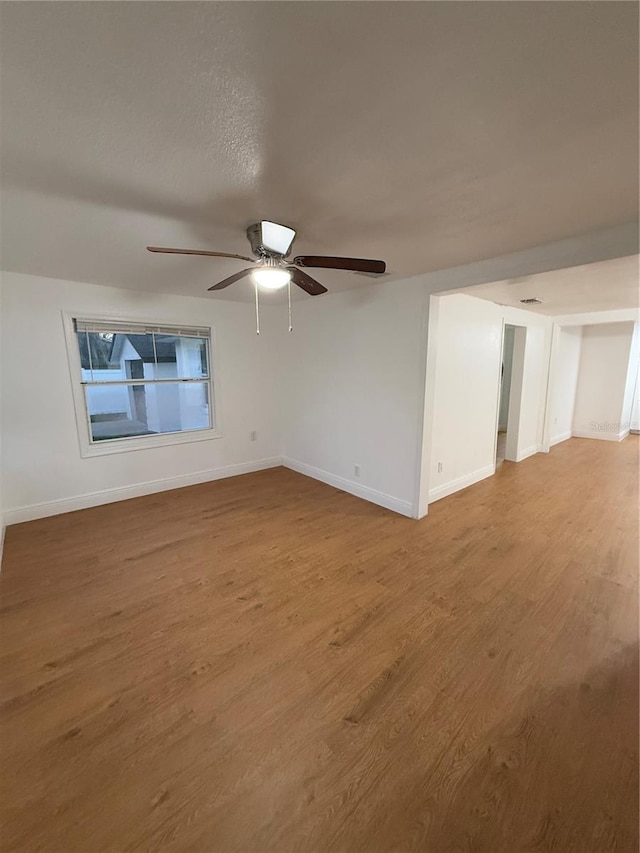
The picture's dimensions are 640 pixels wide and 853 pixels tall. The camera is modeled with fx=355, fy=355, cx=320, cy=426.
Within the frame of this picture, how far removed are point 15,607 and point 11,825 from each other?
4.60ft

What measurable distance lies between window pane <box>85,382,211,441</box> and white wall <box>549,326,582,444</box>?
209 inches

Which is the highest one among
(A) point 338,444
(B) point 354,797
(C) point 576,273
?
(C) point 576,273

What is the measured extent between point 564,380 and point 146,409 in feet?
22.0

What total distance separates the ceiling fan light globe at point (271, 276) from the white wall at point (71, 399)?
230 centimetres

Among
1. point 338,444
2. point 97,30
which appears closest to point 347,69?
point 97,30

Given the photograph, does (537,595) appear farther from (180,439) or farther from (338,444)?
(180,439)

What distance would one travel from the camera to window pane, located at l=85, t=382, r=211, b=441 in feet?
12.4

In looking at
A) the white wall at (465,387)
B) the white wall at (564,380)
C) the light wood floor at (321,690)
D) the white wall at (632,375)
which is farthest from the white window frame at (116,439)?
the white wall at (632,375)

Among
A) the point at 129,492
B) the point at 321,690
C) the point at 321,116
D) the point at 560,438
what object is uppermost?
the point at 321,116

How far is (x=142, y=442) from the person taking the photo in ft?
13.2

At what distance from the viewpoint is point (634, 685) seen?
5.68ft

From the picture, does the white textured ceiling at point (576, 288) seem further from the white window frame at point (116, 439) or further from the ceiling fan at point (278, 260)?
the white window frame at point (116, 439)

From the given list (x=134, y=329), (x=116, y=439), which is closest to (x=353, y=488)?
(x=116, y=439)

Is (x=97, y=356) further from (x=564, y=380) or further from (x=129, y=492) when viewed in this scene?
(x=564, y=380)
